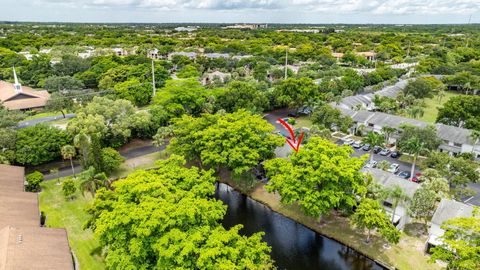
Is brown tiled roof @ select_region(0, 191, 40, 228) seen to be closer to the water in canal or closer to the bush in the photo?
the bush

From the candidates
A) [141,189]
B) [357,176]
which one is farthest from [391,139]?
[141,189]

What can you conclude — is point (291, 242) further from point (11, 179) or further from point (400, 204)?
point (11, 179)

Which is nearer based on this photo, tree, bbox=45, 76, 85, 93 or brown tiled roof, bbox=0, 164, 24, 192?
brown tiled roof, bbox=0, 164, 24, 192

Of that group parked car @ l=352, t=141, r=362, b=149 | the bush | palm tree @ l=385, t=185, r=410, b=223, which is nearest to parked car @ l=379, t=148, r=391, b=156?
parked car @ l=352, t=141, r=362, b=149

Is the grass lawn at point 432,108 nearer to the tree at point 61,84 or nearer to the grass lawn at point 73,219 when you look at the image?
the grass lawn at point 73,219

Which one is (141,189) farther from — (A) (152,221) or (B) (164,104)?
(B) (164,104)
